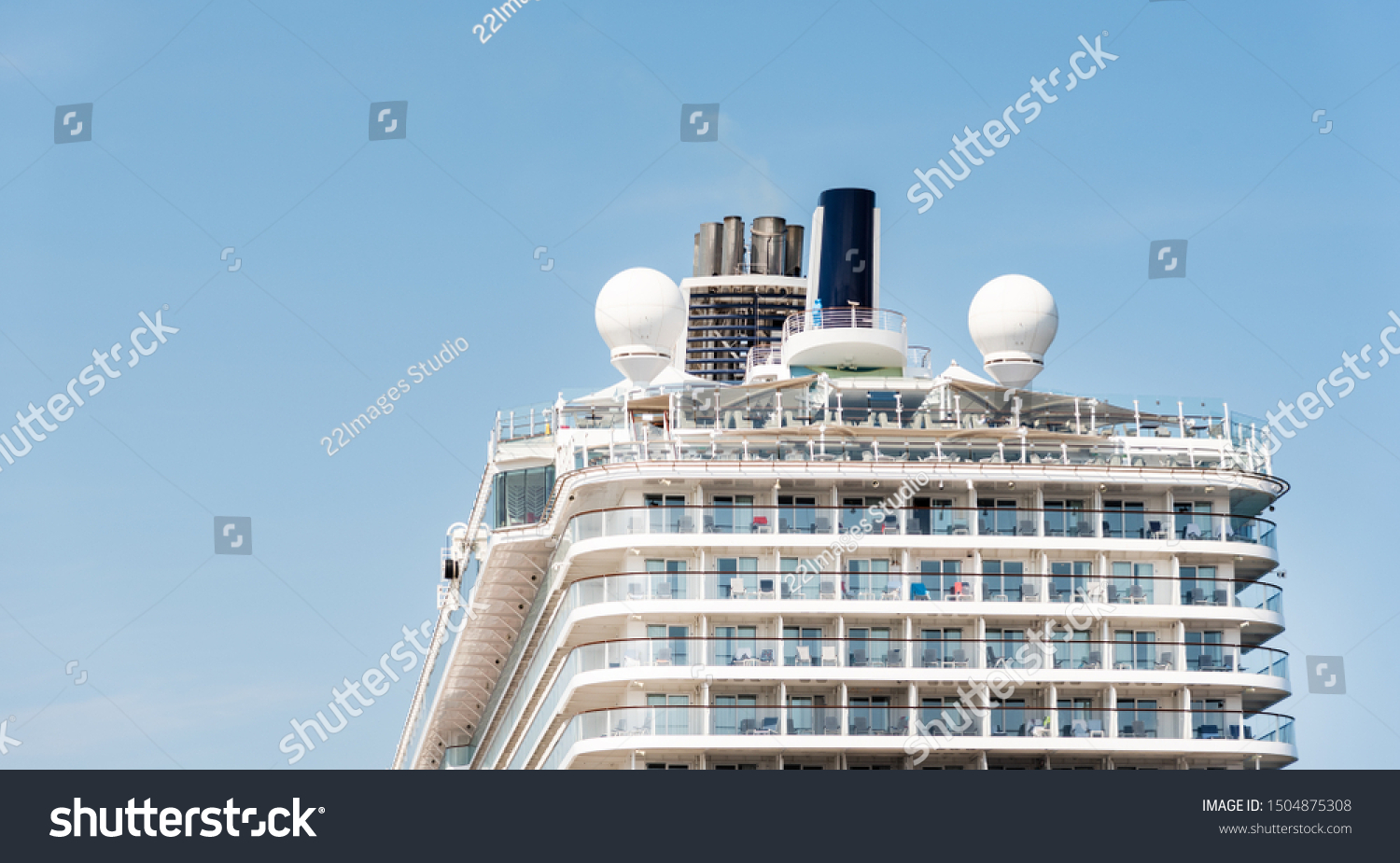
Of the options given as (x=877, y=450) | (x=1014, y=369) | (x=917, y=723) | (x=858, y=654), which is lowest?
(x=917, y=723)

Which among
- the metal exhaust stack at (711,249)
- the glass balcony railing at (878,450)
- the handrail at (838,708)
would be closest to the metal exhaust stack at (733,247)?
the metal exhaust stack at (711,249)

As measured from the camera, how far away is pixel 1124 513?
186 feet

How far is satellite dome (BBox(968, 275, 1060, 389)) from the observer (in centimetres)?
6369

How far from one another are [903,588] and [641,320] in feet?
50.4

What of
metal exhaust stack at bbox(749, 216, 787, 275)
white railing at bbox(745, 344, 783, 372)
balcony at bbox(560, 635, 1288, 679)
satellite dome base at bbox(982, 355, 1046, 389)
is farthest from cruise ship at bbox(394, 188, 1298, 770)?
metal exhaust stack at bbox(749, 216, 787, 275)

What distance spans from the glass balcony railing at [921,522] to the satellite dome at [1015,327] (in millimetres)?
8352

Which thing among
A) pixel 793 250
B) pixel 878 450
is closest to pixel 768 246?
pixel 793 250

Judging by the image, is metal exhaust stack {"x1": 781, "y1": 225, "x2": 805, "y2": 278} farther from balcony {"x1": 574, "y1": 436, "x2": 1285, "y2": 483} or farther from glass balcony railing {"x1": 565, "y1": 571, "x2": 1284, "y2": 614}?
glass balcony railing {"x1": 565, "y1": 571, "x2": 1284, "y2": 614}

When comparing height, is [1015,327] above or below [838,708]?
above

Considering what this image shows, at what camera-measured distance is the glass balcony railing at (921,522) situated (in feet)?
181

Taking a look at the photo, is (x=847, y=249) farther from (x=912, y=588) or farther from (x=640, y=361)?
(x=912, y=588)

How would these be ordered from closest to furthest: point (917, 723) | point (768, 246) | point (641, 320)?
point (917, 723), point (641, 320), point (768, 246)

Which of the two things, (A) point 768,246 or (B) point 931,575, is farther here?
(A) point 768,246

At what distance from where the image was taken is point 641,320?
217 ft
